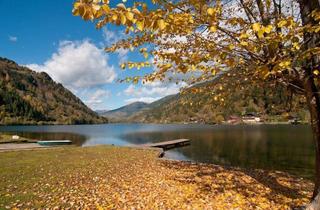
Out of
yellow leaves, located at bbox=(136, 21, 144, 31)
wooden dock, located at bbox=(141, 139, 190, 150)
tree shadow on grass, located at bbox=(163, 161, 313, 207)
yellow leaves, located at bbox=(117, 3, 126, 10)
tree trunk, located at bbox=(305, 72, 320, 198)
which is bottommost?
wooden dock, located at bbox=(141, 139, 190, 150)

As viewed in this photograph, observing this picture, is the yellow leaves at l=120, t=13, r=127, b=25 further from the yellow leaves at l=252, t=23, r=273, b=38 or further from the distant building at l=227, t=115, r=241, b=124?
the distant building at l=227, t=115, r=241, b=124

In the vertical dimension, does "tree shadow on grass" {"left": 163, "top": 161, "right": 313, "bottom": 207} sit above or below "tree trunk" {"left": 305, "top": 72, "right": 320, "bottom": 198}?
below

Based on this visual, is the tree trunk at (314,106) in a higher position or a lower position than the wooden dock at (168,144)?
higher

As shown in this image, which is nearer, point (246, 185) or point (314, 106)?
point (314, 106)

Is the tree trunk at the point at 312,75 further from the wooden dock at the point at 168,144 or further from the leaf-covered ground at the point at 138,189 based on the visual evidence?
the wooden dock at the point at 168,144

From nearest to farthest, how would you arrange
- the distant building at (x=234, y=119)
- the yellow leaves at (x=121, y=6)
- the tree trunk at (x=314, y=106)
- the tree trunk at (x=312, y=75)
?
the yellow leaves at (x=121, y=6), the tree trunk at (x=312, y=75), the tree trunk at (x=314, y=106), the distant building at (x=234, y=119)

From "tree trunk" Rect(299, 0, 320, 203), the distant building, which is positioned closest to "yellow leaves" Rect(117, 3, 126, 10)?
"tree trunk" Rect(299, 0, 320, 203)

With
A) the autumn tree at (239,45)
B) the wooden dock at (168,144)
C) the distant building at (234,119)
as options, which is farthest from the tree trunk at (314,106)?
the distant building at (234,119)

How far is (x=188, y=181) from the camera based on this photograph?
39.5ft

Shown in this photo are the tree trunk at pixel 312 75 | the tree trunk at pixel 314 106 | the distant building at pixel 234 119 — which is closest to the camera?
the tree trunk at pixel 312 75

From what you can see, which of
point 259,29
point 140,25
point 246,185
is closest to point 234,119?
point 246,185

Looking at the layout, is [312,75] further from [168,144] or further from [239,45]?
[168,144]

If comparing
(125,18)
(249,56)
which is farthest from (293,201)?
(125,18)

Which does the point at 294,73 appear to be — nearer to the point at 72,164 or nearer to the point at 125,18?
the point at 125,18
